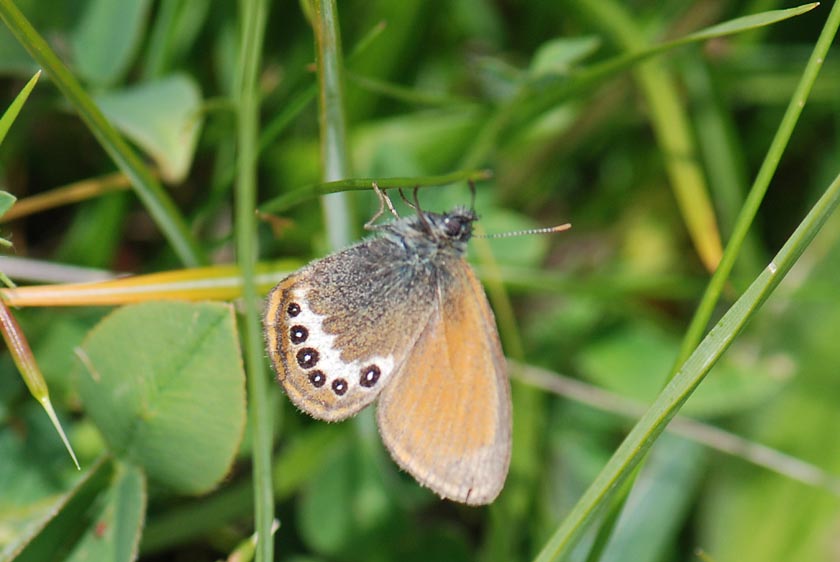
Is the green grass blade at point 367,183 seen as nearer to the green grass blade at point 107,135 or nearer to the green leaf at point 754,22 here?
the green grass blade at point 107,135

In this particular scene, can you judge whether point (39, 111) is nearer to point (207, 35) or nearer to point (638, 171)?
point (207, 35)

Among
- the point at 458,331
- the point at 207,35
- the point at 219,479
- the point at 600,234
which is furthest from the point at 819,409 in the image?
the point at 207,35

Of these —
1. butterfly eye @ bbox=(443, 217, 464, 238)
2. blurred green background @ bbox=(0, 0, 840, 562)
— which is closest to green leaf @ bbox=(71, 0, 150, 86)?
blurred green background @ bbox=(0, 0, 840, 562)

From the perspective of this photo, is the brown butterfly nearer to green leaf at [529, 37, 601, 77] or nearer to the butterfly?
the butterfly

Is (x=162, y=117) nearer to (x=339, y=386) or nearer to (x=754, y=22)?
(x=339, y=386)

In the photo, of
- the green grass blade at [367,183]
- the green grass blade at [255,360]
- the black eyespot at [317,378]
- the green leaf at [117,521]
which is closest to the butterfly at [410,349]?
the black eyespot at [317,378]
